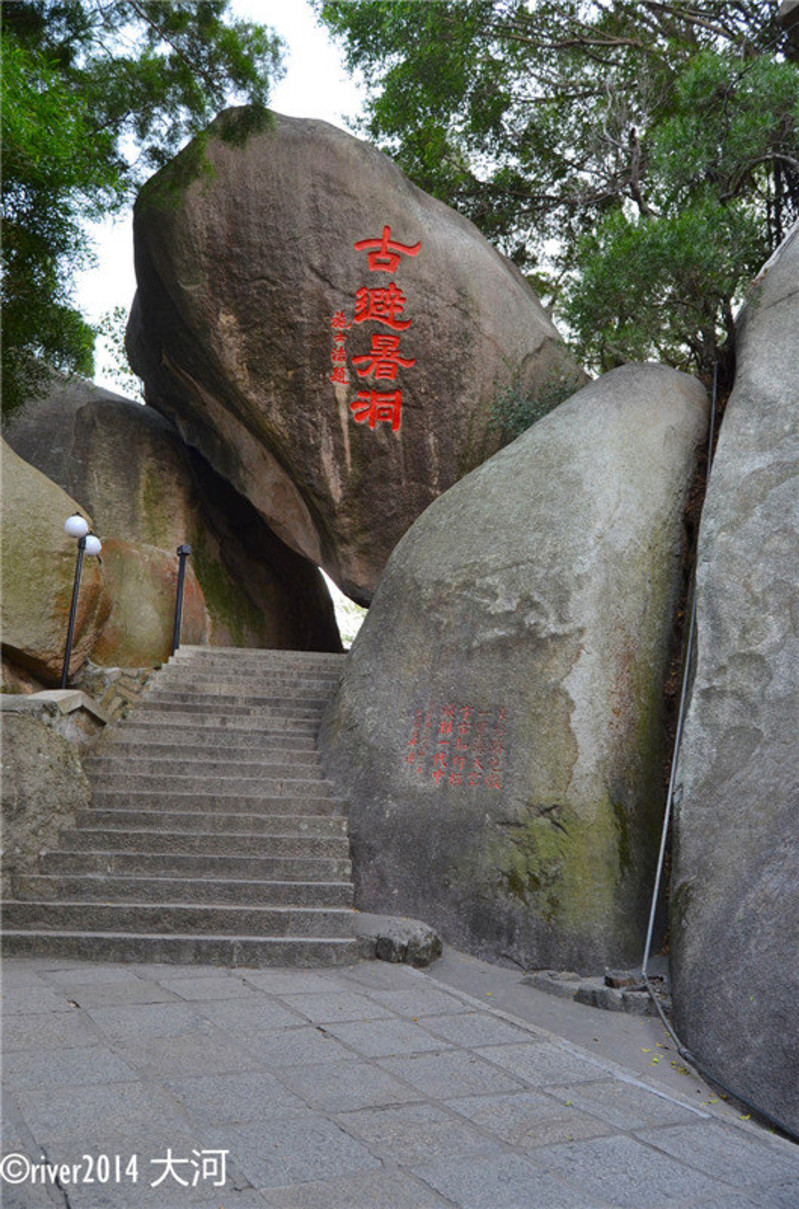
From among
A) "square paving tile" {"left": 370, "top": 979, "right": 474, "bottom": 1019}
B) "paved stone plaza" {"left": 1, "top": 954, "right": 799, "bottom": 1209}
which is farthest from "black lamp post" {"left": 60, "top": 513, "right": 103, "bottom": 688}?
"square paving tile" {"left": 370, "top": 979, "right": 474, "bottom": 1019}

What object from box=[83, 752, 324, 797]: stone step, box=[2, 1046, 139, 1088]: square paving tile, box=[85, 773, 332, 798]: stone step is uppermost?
box=[83, 752, 324, 797]: stone step

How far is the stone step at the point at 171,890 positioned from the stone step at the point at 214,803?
83 centimetres

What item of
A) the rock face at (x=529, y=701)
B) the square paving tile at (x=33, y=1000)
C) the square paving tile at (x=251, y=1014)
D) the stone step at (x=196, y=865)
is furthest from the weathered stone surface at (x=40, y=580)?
the square paving tile at (x=251, y=1014)

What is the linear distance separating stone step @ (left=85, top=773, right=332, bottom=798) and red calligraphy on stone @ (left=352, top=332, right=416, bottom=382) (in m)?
5.24

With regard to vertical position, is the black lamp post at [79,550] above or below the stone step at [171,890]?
above

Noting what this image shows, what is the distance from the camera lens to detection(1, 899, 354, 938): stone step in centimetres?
514

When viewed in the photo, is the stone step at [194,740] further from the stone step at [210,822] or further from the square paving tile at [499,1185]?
the square paving tile at [499,1185]

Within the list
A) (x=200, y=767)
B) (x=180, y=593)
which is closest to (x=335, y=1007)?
(x=200, y=767)

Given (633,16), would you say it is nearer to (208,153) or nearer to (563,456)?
(208,153)

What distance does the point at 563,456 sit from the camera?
723 centimetres

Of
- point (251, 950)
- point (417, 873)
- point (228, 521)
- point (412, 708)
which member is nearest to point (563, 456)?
point (412, 708)

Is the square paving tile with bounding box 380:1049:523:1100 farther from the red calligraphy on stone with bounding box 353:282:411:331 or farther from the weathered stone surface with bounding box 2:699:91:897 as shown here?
the red calligraphy on stone with bounding box 353:282:411:331

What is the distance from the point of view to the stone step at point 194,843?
5809 mm

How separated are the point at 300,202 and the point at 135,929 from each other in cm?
802
